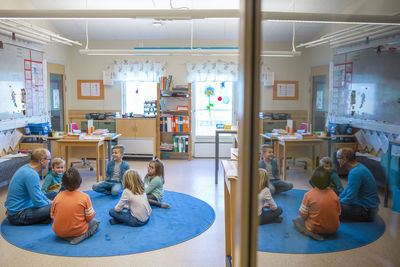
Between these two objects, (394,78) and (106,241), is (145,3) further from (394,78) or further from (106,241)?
(394,78)

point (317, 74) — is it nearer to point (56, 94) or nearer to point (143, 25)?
point (143, 25)

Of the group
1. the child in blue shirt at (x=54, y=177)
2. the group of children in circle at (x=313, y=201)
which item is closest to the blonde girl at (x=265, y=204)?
the group of children in circle at (x=313, y=201)

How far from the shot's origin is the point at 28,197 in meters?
3.45

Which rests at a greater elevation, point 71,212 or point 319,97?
point 319,97

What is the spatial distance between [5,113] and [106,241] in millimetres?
3392

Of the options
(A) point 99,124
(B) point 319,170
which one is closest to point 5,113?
(A) point 99,124

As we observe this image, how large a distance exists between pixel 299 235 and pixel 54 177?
3.95m

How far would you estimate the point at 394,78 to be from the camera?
1.82 ft

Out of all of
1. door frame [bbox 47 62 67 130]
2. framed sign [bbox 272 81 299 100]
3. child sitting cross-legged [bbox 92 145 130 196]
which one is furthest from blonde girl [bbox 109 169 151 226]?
door frame [bbox 47 62 67 130]

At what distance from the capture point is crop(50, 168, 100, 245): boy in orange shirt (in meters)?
2.96

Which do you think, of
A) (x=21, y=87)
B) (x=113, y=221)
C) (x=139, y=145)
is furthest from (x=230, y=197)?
(x=139, y=145)

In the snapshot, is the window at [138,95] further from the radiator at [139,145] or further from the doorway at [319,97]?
the doorway at [319,97]

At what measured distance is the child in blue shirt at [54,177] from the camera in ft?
12.6

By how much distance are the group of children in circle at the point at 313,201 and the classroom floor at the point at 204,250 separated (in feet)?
0.09
